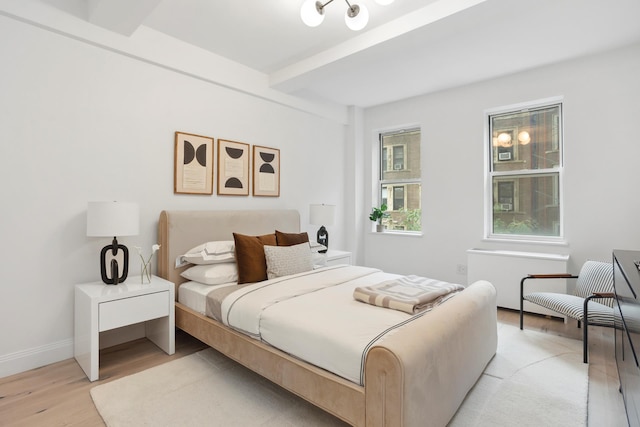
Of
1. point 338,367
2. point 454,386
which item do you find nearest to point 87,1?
point 338,367

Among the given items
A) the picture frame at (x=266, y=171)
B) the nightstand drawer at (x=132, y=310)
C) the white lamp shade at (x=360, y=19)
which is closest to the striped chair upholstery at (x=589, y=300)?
the white lamp shade at (x=360, y=19)

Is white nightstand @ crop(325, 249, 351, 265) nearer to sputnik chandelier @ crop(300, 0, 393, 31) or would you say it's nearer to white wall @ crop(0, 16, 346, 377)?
white wall @ crop(0, 16, 346, 377)

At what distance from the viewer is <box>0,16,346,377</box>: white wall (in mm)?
2277

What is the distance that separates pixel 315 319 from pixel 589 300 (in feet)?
7.52

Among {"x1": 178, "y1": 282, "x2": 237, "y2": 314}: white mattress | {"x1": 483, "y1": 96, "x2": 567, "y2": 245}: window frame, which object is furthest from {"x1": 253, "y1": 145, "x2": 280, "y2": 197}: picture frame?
{"x1": 483, "y1": 96, "x2": 567, "y2": 245}: window frame

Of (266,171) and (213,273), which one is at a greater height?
→ (266,171)

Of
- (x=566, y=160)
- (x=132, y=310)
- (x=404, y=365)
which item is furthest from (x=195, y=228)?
(x=566, y=160)

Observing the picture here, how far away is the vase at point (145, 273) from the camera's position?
265 cm

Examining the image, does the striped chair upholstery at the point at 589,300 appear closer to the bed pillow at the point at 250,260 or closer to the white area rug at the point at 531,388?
the white area rug at the point at 531,388

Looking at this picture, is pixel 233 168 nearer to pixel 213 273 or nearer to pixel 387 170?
pixel 213 273

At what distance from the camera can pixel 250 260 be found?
2775mm

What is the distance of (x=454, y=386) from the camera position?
5.77 ft

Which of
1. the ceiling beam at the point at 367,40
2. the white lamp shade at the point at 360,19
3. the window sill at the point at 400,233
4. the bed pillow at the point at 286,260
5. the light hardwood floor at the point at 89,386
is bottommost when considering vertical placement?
the light hardwood floor at the point at 89,386

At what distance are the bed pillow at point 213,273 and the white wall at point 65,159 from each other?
1.70 feet
